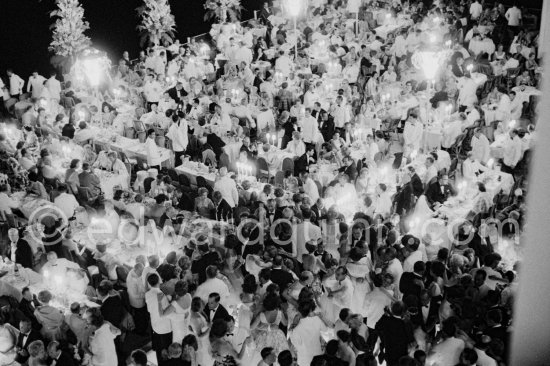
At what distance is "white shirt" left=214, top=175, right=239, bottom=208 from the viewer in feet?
34.5

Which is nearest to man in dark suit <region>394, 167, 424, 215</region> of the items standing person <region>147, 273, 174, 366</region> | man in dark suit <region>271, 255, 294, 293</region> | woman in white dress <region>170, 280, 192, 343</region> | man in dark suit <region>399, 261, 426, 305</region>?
man in dark suit <region>399, 261, 426, 305</region>

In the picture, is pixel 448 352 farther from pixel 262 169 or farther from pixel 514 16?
pixel 514 16

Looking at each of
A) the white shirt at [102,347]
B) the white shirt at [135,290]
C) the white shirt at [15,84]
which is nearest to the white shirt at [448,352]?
the white shirt at [102,347]

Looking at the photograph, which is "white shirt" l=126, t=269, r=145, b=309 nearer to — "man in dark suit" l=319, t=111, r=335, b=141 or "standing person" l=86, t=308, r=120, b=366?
"standing person" l=86, t=308, r=120, b=366

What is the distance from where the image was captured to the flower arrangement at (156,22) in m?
17.7

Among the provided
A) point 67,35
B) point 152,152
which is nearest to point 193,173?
point 152,152

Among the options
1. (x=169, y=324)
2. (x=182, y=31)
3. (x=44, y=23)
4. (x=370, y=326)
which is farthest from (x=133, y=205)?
(x=182, y=31)

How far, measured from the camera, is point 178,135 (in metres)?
12.6

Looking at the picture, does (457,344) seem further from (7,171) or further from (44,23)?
(44,23)

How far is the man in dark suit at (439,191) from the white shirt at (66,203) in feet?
19.0

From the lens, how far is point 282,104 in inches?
563

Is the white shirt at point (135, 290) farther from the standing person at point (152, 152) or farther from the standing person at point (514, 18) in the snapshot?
the standing person at point (514, 18)

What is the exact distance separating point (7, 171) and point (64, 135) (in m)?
1.54

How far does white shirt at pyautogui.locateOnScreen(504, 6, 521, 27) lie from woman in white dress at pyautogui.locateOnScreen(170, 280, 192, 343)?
A: 46.0ft
